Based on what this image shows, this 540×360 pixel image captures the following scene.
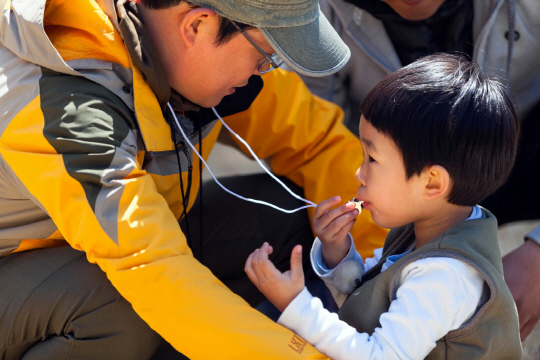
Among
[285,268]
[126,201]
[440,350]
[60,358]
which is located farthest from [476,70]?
[60,358]

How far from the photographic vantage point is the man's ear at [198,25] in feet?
4.16

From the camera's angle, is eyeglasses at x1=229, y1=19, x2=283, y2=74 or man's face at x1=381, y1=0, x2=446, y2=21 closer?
eyeglasses at x1=229, y1=19, x2=283, y2=74

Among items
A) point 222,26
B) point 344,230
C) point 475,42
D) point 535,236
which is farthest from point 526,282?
point 222,26

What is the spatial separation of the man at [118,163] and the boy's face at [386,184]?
8.6 inches

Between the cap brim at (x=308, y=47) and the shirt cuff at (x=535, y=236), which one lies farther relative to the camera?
the shirt cuff at (x=535, y=236)

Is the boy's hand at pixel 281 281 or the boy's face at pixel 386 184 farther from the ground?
the boy's face at pixel 386 184


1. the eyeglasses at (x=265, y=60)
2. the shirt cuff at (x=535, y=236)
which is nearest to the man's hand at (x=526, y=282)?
the shirt cuff at (x=535, y=236)

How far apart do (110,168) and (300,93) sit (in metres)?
0.91

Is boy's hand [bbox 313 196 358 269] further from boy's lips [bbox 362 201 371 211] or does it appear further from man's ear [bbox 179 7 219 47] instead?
man's ear [bbox 179 7 219 47]

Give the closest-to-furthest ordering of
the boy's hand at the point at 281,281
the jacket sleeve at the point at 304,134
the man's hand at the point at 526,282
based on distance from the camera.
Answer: the boy's hand at the point at 281,281 < the man's hand at the point at 526,282 < the jacket sleeve at the point at 304,134

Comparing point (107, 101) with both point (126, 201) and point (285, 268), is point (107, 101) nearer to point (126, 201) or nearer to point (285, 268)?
point (126, 201)

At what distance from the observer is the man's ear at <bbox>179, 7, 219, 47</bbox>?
127cm

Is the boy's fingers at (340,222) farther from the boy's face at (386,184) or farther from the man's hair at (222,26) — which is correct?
the man's hair at (222,26)

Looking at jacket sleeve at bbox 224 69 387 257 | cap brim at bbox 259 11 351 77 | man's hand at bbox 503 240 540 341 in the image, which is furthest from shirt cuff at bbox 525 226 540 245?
cap brim at bbox 259 11 351 77
